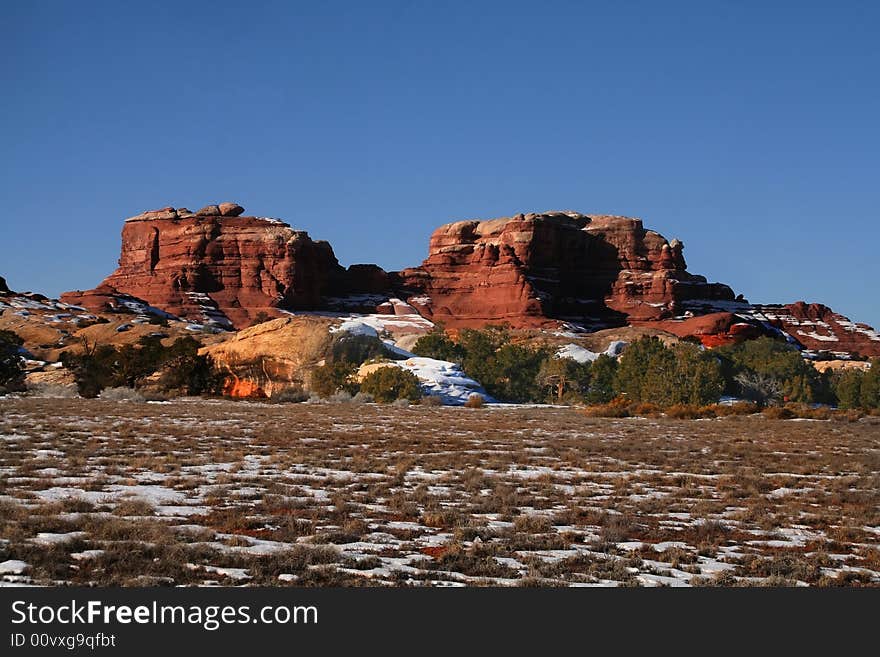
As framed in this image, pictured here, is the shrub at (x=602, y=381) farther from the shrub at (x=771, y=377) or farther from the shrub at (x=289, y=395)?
the shrub at (x=289, y=395)

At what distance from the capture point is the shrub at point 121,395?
39678mm

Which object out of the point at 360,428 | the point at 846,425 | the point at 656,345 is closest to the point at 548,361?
the point at 656,345

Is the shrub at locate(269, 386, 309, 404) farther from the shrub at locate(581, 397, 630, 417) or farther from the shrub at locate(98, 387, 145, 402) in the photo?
the shrub at locate(581, 397, 630, 417)

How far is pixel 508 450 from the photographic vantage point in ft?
68.4

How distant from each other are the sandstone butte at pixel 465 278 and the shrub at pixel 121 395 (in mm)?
92789

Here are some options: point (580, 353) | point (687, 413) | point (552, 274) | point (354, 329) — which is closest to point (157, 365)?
point (354, 329)

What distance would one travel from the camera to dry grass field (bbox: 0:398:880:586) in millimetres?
8375

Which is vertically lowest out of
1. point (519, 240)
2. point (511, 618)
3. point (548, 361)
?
point (511, 618)

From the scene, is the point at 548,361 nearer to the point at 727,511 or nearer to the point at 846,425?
the point at 846,425

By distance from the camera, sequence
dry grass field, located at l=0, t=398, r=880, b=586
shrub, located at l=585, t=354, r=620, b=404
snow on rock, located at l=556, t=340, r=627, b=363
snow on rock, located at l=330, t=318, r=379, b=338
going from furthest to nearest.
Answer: snow on rock, located at l=556, t=340, r=627, b=363 < snow on rock, located at l=330, t=318, r=379, b=338 < shrub, located at l=585, t=354, r=620, b=404 < dry grass field, located at l=0, t=398, r=880, b=586

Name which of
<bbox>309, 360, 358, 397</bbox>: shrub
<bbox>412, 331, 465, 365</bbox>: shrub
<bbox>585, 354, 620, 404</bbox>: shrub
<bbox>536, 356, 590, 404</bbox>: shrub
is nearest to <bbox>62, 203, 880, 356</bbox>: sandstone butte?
<bbox>412, 331, 465, 365</bbox>: shrub

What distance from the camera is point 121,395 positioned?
4103 centimetres

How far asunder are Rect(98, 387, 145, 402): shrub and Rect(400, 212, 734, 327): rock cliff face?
3806 inches

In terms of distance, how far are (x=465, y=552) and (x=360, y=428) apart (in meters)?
17.2
